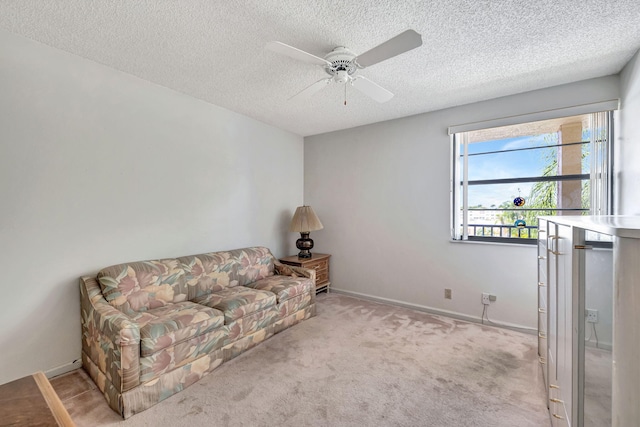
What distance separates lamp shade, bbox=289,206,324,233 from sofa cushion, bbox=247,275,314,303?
82 cm

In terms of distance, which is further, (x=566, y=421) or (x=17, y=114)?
(x=17, y=114)

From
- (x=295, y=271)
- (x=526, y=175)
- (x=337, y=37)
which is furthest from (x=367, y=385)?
(x=526, y=175)

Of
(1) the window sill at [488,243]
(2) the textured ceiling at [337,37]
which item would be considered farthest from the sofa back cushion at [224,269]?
(1) the window sill at [488,243]

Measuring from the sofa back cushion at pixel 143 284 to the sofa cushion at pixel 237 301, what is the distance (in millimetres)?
250

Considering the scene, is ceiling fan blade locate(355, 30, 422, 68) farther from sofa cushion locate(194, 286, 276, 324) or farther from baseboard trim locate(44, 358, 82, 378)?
baseboard trim locate(44, 358, 82, 378)

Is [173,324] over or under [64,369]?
over

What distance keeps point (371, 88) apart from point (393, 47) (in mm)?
546

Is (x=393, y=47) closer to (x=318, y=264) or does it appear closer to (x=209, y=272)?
(x=209, y=272)

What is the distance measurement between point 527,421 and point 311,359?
152 cm

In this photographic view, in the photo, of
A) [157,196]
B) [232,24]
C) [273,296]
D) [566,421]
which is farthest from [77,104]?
[566,421]

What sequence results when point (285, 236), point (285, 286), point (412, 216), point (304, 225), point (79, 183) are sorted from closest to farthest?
point (79, 183) → point (285, 286) → point (412, 216) → point (304, 225) → point (285, 236)

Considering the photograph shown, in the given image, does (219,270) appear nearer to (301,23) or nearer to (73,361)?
(73,361)

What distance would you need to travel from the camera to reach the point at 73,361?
2217mm

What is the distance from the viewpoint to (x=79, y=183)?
225cm
